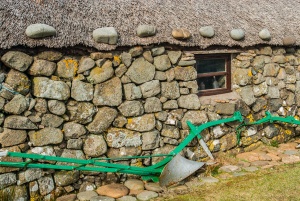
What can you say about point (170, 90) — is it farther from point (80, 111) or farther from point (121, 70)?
point (80, 111)

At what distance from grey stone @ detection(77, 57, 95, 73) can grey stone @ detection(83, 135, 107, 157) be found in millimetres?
841

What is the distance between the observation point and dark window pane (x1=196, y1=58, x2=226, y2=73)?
5316 millimetres

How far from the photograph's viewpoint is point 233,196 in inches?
159

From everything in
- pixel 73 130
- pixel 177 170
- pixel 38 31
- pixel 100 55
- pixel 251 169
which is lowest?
pixel 251 169

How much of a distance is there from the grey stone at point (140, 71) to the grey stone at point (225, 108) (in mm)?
1284

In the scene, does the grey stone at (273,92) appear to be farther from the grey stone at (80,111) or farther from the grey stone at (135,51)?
the grey stone at (80,111)

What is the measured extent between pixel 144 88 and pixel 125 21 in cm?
93

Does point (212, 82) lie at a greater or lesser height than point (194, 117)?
greater

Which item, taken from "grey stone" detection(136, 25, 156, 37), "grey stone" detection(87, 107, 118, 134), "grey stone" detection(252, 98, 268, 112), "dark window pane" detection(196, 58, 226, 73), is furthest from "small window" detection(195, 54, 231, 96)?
"grey stone" detection(87, 107, 118, 134)

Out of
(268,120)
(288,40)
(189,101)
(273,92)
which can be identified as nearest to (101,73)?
(189,101)

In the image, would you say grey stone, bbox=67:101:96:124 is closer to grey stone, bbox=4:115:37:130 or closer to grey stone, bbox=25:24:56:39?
grey stone, bbox=4:115:37:130

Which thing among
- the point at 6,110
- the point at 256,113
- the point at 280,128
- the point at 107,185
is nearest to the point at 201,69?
the point at 256,113

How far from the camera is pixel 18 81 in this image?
3.77 metres

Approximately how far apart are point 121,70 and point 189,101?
1156 mm
